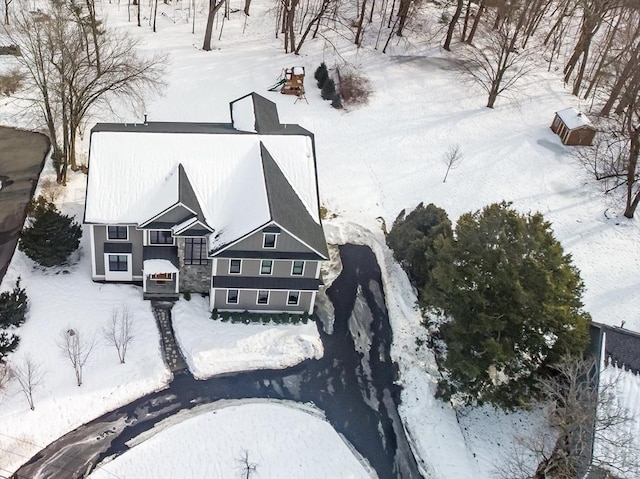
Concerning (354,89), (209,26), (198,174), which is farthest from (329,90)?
(198,174)

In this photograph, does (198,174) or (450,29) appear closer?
(198,174)

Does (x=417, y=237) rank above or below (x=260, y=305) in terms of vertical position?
above

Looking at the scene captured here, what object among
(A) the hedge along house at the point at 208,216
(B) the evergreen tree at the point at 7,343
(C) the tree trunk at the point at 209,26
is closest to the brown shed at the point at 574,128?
(A) the hedge along house at the point at 208,216

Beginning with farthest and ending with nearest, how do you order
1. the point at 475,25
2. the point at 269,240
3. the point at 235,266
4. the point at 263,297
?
the point at 475,25 < the point at 263,297 < the point at 235,266 < the point at 269,240

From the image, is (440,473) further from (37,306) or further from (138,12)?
(138,12)

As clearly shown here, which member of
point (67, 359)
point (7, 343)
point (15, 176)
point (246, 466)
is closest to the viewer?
point (246, 466)

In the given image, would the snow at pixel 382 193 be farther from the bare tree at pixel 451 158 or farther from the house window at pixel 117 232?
the house window at pixel 117 232

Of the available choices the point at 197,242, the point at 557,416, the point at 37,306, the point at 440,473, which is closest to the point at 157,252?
the point at 197,242

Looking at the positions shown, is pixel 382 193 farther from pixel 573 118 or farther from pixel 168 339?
pixel 168 339

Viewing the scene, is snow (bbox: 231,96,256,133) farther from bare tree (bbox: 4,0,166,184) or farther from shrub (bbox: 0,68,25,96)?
shrub (bbox: 0,68,25,96)
